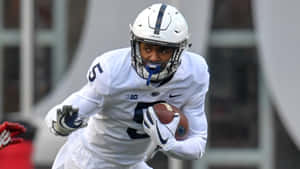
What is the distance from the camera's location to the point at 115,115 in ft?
14.0

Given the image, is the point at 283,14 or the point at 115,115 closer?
the point at 115,115

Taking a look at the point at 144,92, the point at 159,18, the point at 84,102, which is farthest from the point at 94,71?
the point at 159,18

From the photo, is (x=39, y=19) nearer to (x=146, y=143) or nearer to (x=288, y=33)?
(x=288, y=33)

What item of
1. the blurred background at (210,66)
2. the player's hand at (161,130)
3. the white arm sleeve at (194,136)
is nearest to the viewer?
the player's hand at (161,130)

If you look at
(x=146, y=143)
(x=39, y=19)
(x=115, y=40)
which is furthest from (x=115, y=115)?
(x=39, y=19)

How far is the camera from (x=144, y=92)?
4.19 metres

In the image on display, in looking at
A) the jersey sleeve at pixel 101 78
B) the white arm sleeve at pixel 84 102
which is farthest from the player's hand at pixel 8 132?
the jersey sleeve at pixel 101 78

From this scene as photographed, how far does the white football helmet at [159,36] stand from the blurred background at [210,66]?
3.45 metres

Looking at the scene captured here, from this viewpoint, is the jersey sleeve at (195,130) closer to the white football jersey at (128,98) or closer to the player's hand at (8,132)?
the white football jersey at (128,98)

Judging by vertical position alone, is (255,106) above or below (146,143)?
below

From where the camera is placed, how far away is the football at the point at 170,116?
3912 millimetres

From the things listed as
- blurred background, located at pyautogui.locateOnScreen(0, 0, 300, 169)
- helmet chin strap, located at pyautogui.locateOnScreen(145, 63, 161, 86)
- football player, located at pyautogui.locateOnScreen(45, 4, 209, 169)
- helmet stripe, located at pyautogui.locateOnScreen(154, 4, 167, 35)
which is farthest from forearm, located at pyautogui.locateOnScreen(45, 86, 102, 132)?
blurred background, located at pyautogui.locateOnScreen(0, 0, 300, 169)

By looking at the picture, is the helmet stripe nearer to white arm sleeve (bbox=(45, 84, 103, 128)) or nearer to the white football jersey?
the white football jersey

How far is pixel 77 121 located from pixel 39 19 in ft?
14.4
